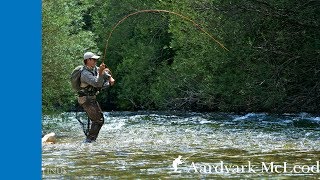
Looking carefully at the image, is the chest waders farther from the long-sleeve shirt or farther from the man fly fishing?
the long-sleeve shirt

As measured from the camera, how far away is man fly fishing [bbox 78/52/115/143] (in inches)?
404

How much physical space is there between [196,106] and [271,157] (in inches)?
549

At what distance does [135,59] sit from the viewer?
29.5m

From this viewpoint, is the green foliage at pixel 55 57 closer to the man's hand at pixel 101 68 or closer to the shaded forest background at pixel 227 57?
the shaded forest background at pixel 227 57

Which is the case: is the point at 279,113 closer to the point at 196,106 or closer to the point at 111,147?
the point at 196,106

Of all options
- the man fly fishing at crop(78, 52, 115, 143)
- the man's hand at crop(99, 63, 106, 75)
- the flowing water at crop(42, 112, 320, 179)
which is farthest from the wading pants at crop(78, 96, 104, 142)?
the man's hand at crop(99, 63, 106, 75)

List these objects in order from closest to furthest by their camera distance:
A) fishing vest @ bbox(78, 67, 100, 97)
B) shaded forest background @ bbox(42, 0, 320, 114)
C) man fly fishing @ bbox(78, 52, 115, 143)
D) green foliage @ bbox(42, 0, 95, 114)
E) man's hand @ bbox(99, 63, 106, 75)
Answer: man's hand @ bbox(99, 63, 106, 75) < man fly fishing @ bbox(78, 52, 115, 143) < fishing vest @ bbox(78, 67, 100, 97) < green foliage @ bbox(42, 0, 95, 114) < shaded forest background @ bbox(42, 0, 320, 114)

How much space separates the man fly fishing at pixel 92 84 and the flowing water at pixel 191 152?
0.34m

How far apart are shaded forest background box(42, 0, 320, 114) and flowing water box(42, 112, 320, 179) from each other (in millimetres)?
2199

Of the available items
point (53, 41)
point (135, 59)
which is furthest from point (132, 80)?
point (53, 41)

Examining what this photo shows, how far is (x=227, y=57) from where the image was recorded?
20.1 metres

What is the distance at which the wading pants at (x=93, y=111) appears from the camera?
10.8 m

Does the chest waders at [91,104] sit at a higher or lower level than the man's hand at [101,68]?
lower

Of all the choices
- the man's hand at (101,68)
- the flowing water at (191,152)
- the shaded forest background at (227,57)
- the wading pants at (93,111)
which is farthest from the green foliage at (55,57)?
the man's hand at (101,68)
